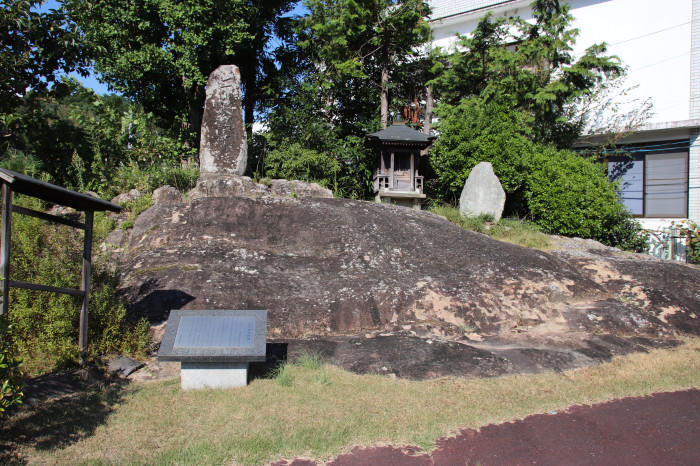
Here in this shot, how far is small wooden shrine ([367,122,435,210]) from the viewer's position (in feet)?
52.1

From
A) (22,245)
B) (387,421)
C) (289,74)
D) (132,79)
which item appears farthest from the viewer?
(289,74)

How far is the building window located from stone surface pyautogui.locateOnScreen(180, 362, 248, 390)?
17078 mm

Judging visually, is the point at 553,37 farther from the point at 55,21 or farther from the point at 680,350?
the point at 55,21

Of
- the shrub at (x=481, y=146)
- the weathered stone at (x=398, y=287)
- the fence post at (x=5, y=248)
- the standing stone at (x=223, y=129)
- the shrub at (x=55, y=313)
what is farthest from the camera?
the shrub at (x=481, y=146)

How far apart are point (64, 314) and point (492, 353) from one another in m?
5.59

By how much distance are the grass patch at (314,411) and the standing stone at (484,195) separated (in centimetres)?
785

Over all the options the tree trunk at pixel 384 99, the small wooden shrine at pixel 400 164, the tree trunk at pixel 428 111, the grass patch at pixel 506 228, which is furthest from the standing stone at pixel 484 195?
the tree trunk at pixel 428 111

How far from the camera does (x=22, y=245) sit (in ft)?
23.9

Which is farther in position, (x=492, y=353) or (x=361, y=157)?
(x=361, y=157)

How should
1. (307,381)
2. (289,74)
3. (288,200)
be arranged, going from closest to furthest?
(307,381) → (288,200) → (289,74)

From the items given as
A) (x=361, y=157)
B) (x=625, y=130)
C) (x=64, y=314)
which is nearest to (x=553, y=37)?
(x=625, y=130)

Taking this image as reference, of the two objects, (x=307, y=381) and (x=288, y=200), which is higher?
Result: (x=288, y=200)

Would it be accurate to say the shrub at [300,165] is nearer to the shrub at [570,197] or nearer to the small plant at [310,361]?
→ the shrub at [570,197]

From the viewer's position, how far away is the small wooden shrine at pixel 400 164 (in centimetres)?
1588
